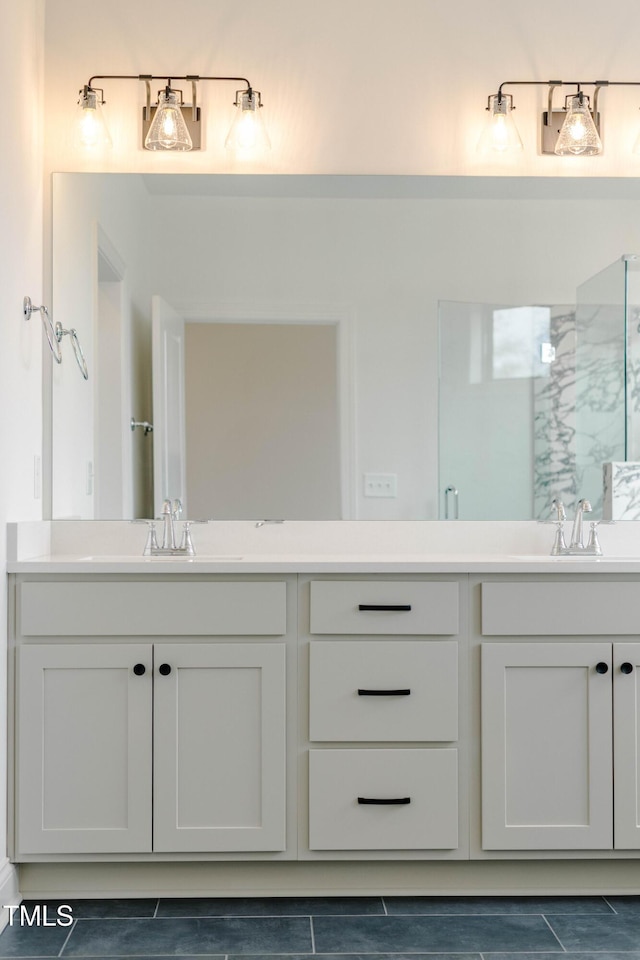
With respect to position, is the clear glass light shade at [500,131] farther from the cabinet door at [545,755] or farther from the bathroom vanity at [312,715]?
the cabinet door at [545,755]

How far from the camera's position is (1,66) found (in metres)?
2.30

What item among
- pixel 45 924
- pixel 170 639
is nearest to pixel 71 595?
pixel 170 639

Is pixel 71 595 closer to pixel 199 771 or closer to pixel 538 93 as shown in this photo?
pixel 199 771

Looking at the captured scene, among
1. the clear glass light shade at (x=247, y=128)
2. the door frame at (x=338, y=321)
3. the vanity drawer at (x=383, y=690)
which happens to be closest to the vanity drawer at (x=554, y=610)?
the vanity drawer at (x=383, y=690)

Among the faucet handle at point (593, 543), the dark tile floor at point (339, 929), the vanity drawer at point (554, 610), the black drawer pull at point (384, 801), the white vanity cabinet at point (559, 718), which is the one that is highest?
the faucet handle at point (593, 543)

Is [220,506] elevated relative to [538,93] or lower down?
lower down

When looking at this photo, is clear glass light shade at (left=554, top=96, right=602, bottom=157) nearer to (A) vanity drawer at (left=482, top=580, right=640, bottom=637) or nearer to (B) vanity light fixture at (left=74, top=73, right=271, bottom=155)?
(B) vanity light fixture at (left=74, top=73, right=271, bottom=155)

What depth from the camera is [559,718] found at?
7.46 ft

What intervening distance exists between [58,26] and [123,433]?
122 centimetres

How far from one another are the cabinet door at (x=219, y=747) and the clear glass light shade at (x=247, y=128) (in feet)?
4.79

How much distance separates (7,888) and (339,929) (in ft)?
2.62

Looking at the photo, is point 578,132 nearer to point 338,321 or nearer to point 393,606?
point 338,321

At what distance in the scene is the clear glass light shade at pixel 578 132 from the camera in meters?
2.71

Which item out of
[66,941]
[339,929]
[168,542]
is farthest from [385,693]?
[66,941]
